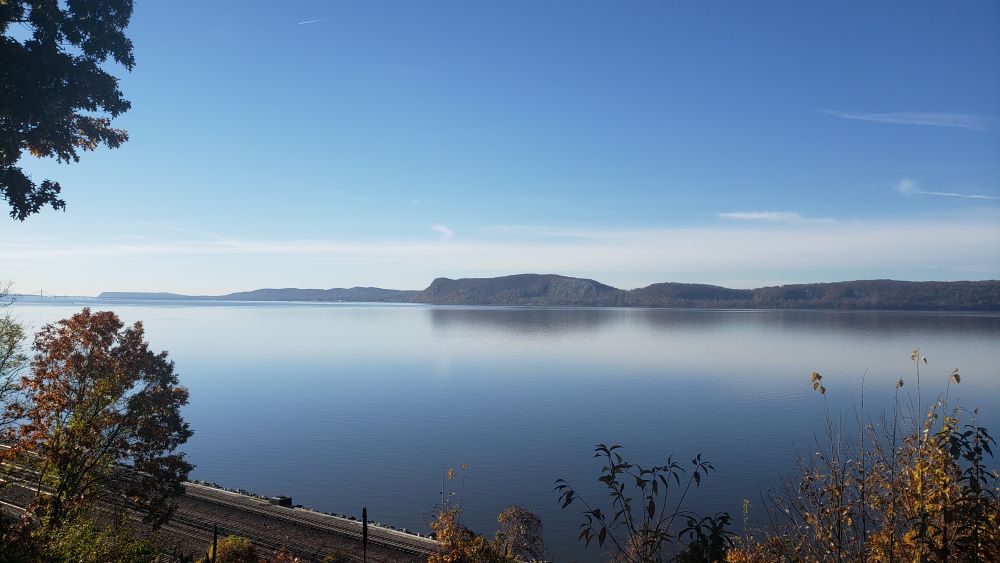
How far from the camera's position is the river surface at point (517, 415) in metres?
43.0

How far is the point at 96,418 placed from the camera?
2789 cm

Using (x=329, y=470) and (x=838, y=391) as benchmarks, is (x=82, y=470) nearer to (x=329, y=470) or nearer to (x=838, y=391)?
(x=329, y=470)

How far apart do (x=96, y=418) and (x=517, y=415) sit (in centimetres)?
4399

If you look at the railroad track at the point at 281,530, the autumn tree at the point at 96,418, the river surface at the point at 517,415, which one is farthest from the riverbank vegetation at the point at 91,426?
the river surface at the point at 517,415

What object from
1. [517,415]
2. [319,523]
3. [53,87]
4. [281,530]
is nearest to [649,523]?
[53,87]

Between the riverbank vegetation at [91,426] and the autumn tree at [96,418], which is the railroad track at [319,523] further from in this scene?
the autumn tree at [96,418]

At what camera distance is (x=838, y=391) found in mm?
70062

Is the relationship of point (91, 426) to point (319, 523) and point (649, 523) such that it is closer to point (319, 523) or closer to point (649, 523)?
point (319, 523)

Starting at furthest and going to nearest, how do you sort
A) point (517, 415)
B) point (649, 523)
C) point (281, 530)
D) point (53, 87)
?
point (517, 415)
point (281, 530)
point (53, 87)
point (649, 523)

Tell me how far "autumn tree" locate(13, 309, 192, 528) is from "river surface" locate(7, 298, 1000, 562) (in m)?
10.2

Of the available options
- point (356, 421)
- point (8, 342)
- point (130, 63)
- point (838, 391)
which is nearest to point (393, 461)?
point (356, 421)

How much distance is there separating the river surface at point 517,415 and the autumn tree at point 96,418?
1023 centimetres

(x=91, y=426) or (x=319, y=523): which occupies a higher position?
(x=91, y=426)

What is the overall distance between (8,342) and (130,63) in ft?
45.6
